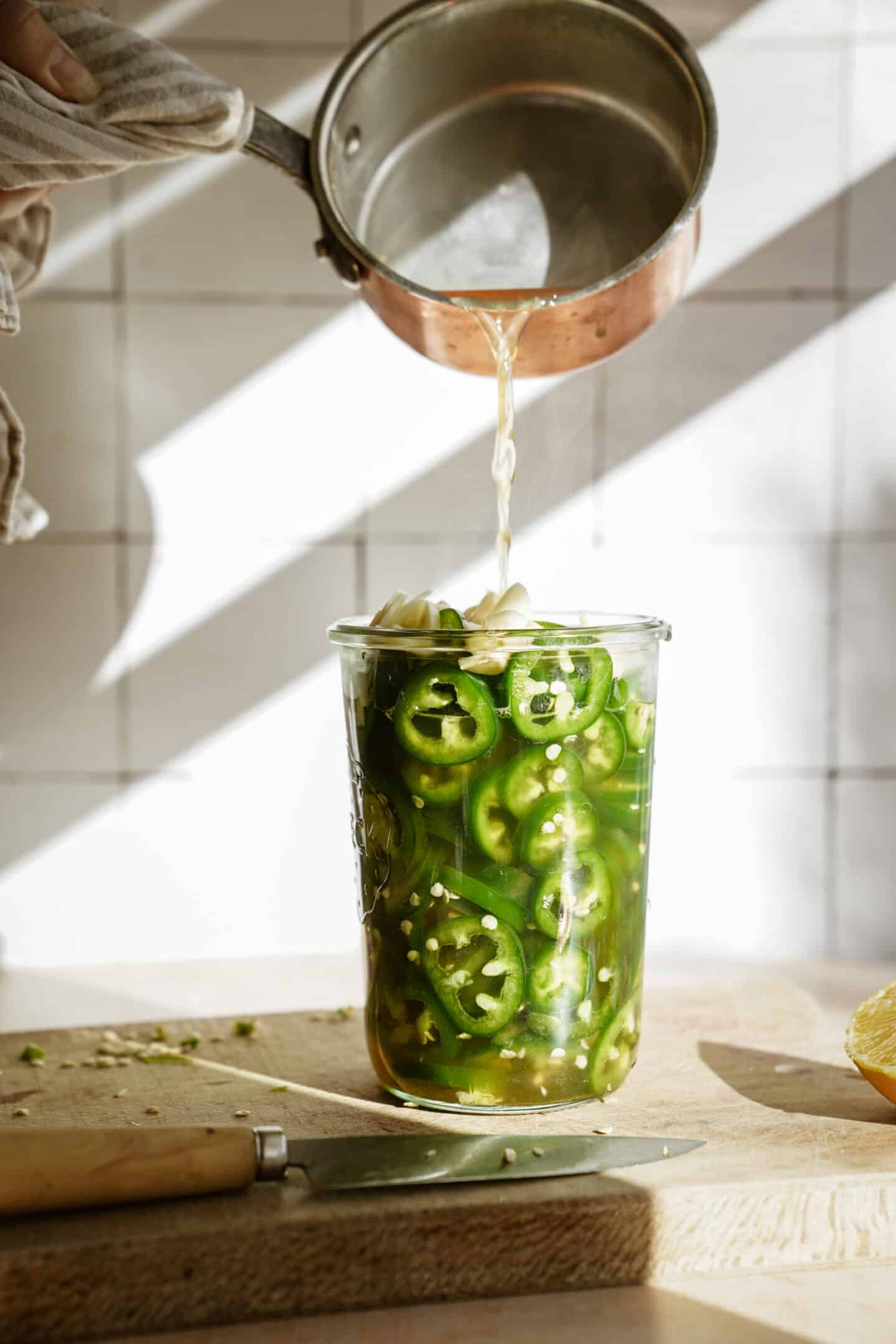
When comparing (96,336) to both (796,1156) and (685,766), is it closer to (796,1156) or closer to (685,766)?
(685,766)

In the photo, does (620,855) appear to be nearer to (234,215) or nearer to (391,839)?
(391,839)

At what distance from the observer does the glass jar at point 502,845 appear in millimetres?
681

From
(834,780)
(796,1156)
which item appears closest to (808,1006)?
(796,1156)

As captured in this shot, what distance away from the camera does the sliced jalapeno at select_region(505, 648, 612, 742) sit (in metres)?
0.68

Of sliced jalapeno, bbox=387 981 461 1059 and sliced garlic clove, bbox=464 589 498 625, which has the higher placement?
sliced garlic clove, bbox=464 589 498 625

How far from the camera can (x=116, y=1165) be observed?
595 millimetres

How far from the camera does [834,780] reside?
4.32ft

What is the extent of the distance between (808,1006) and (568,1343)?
1.48 feet

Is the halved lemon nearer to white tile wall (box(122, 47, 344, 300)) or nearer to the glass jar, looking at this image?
the glass jar

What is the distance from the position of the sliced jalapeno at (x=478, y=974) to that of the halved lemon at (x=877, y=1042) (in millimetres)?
206

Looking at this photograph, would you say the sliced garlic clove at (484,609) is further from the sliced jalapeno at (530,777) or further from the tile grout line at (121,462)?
the tile grout line at (121,462)

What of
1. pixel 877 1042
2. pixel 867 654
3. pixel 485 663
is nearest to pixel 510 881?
pixel 485 663

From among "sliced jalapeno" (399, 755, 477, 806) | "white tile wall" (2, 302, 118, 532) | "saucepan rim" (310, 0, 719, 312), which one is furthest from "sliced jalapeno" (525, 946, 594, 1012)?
"white tile wall" (2, 302, 118, 532)

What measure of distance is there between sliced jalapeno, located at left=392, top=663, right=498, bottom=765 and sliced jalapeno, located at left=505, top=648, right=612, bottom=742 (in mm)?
17
